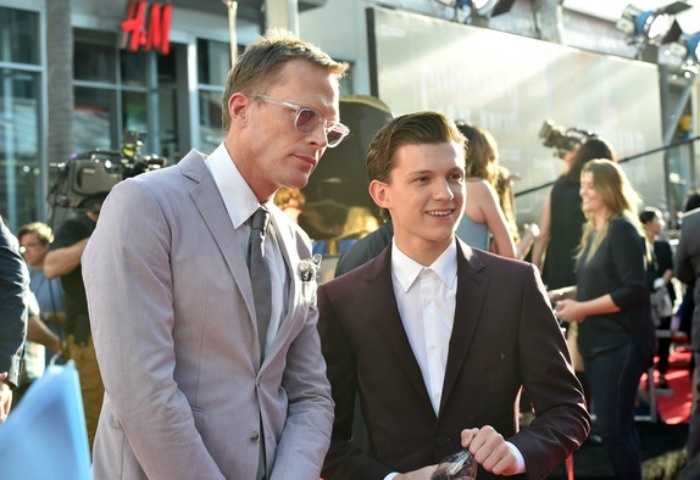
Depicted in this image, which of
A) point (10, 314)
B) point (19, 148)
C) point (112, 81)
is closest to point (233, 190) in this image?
point (10, 314)

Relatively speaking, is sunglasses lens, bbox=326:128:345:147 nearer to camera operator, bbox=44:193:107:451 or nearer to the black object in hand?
the black object in hand

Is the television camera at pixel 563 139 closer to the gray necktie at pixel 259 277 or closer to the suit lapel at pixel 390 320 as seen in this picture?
the suit lapel at pixel 390 320

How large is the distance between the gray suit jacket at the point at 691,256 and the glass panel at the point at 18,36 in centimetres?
1093

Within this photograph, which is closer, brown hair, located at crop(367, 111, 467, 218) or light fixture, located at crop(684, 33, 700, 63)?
brown hair, located at crop(367, 111, 467, 218)

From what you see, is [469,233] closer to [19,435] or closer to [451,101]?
[451,101]

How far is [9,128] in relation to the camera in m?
14.3

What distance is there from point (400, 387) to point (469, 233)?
2.22 m

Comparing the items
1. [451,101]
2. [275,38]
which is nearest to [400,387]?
[275,38]

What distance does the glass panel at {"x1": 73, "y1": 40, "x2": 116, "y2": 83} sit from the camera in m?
15.4

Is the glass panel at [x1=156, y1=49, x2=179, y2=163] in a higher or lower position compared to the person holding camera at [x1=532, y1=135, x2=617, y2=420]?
higher

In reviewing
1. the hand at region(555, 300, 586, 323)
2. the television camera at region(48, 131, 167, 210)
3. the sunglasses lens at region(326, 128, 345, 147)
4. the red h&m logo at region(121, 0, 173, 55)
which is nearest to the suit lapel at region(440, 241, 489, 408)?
the sunglasses lens at region(326, 128, 345, 147)

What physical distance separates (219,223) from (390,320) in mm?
627

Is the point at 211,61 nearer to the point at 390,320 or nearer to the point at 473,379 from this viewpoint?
the point at 390,320

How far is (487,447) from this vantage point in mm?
2400
